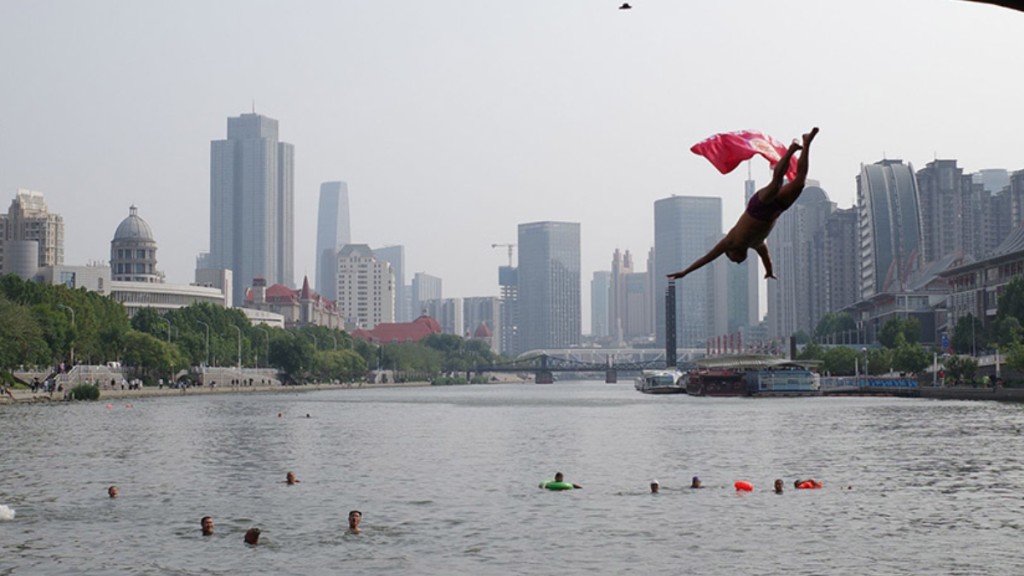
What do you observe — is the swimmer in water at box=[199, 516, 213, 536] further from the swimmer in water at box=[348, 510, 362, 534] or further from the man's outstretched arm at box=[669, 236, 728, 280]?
the man's outstretched arm at box=[669, 236, 728, 280]

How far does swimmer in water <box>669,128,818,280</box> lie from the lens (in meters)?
9.52

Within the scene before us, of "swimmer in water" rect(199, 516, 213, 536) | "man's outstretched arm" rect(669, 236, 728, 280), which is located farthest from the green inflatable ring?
"man's outstretched arm" rect(669, 236, 728, 280)

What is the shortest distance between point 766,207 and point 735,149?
92 centimetres

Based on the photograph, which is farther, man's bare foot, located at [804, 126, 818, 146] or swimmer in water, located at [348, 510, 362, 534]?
swimmer in water, located at [348, 510, 362, 534]

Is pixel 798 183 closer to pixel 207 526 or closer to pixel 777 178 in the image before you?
pixel 777 178

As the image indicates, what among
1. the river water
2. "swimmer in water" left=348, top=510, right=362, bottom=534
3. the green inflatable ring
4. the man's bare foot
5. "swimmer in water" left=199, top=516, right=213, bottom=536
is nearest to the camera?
the man's bare foot

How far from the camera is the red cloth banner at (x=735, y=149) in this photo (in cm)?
1017

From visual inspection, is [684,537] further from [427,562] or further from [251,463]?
[251,463]

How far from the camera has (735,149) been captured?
10336mm

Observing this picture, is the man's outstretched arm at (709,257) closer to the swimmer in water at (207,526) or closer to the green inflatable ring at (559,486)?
the swimmer in water at (207,526)

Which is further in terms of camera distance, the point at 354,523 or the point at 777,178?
the point at 354,523

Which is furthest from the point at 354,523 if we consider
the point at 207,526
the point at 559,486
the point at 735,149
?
the point at 735,149

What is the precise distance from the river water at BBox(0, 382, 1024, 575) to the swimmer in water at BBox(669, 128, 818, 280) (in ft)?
112

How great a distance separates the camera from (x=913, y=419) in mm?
133375
